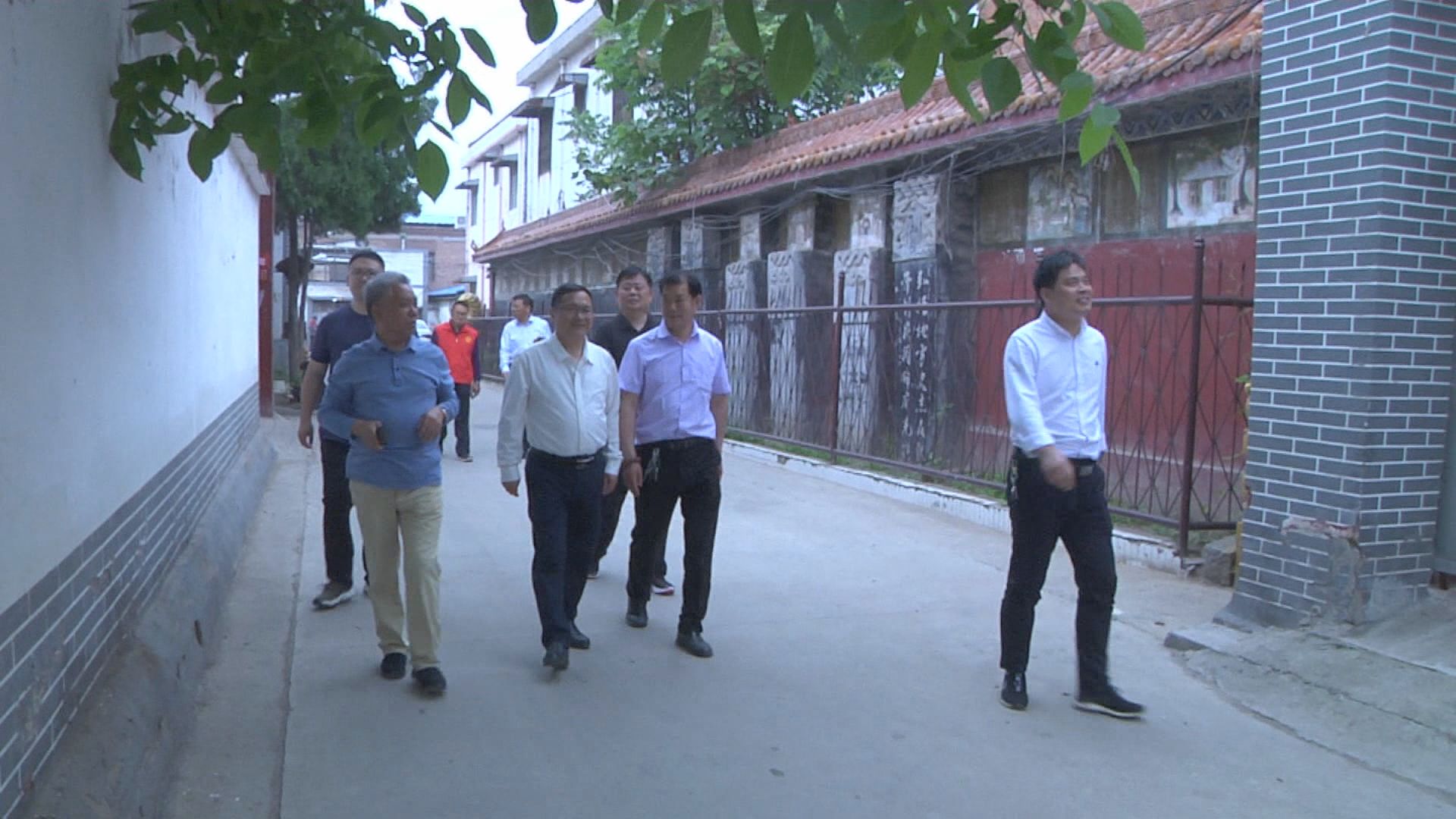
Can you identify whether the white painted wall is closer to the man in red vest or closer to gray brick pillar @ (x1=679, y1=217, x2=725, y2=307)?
the man in red vest

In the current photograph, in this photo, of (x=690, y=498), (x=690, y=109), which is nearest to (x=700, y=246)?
(x=690, y=109)

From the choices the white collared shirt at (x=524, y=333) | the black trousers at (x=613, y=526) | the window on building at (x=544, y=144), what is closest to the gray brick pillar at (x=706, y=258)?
the white collared shirt at (x=524, y=333)

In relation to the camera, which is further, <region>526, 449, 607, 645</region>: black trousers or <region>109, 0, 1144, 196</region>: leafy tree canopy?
<region>526, 449, 607, 645</region>: black trousers

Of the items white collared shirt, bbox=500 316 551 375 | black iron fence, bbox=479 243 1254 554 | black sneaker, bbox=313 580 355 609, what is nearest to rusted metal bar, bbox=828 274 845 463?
black iron fence, bbox=479 243 1254 554

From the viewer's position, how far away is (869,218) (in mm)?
12508

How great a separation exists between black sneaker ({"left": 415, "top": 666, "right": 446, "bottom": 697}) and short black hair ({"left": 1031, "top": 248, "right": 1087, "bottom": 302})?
9.31ft

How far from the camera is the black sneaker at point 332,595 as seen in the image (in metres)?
6.46

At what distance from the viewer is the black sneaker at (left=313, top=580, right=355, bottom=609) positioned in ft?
21.2

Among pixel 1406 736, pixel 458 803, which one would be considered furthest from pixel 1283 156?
pixel 458 803

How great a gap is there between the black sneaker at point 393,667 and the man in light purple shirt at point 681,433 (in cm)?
125

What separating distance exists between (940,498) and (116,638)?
6615mm

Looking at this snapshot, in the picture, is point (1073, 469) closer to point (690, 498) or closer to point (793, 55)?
point (690, 498)

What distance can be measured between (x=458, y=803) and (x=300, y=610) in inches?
111

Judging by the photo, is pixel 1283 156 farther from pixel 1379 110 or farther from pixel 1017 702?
pixel 1017 702
